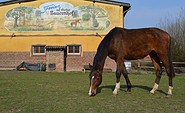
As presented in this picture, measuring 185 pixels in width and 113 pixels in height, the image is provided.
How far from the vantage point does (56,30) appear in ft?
107

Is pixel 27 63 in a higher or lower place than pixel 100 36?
lower

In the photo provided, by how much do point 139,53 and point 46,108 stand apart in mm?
4542

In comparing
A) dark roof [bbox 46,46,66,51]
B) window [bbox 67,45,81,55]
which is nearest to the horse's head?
dark roof [bbox 46,46,66,51]

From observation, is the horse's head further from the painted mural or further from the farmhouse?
the painted mural

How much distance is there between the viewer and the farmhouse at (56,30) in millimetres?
31953

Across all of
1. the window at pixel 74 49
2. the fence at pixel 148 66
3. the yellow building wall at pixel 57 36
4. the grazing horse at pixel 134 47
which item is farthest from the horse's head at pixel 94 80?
the window at pixel 74 49

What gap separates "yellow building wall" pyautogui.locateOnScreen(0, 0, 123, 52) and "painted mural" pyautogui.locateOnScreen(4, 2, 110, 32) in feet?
1.11

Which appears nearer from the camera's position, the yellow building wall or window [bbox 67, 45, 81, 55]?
the yellow building wall

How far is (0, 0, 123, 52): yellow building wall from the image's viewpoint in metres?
Answer: 32.0

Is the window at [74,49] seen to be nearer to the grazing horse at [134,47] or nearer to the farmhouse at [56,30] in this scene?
the farmhouse at [56,30]

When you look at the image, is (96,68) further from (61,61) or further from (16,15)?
(16,15)

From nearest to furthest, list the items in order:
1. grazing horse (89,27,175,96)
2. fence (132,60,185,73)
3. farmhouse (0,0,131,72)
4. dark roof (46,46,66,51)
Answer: grazing horse (89,27,175,96) < fence (132,60,185,73) < dark roof (46,46,66,51) < farmhouse (0,0,131,72)

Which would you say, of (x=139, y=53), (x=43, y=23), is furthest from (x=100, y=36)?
(x=139, y=53)

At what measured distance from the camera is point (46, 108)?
310 inches
